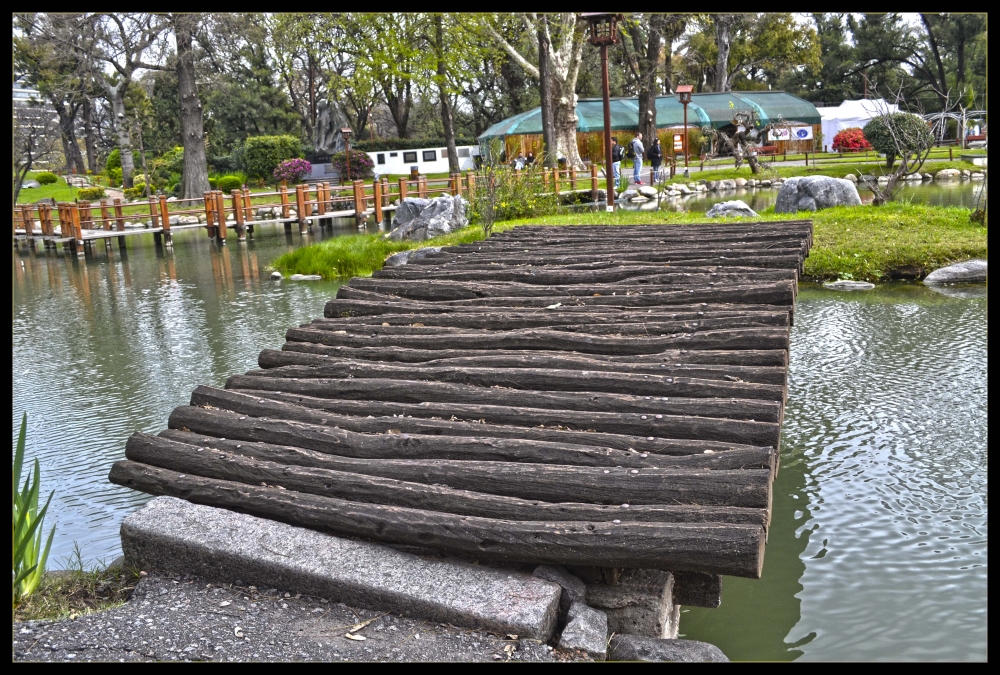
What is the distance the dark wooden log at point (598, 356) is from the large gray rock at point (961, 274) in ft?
24.9

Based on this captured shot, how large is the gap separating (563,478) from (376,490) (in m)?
0.81

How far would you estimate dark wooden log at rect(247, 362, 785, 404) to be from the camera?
171 inches

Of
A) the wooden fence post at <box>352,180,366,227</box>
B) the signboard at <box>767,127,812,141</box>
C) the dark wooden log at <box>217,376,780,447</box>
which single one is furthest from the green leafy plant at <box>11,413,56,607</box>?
the signboard at <box>767,127,812,141</box>

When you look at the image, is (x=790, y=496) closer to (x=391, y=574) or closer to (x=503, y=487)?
(x=503, y=487)

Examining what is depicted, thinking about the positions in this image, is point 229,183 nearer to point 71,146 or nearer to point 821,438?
point 71,146

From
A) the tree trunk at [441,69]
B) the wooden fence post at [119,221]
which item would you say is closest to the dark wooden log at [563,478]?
the wooden fence post at [119,221]

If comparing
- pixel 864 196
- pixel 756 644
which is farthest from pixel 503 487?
pixel 864 196

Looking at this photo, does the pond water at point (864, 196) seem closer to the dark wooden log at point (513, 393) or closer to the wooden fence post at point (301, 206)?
the wooden fence post at point (301, 206)

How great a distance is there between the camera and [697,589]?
3.72 meters

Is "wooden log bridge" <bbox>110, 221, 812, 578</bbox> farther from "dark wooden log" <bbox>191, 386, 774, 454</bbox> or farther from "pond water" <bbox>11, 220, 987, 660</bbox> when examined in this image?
"pond water" <bbox>11, 220, 987, 660</bbox>

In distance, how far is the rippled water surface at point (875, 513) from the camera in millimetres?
4156

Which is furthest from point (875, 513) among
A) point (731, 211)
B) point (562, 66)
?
point (562, 66)

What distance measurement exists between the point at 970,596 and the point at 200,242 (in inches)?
812

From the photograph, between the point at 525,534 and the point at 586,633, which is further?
the point at 525,534
